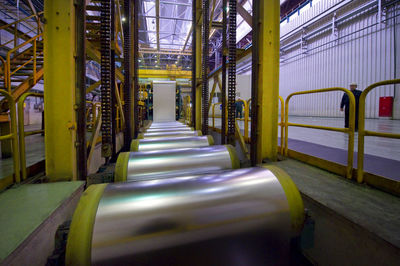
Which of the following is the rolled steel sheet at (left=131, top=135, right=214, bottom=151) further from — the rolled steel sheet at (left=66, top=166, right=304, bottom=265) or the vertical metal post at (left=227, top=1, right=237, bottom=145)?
the rolled steel sheet at (left=66, top=166, right=304, bottom=265)

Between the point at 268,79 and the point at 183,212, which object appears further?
the point at 268,79

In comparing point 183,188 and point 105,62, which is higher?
point 105,62

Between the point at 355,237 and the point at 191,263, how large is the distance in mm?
1329

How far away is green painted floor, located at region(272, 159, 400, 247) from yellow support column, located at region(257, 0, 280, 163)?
782 mm

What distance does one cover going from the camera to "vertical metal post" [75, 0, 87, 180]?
270 cm

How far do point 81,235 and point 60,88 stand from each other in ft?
7.07

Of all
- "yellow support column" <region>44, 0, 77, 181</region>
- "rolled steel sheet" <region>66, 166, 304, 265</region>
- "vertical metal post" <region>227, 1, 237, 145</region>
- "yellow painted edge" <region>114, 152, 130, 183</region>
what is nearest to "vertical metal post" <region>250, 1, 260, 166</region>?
Answer: "vertical metal post" <region>227, 1, 237, 145</region>

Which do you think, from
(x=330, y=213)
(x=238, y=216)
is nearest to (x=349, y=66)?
(x=330, y=213)

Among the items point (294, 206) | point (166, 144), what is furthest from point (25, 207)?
point (294, 206)

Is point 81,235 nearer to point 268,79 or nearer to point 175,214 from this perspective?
point 175,214

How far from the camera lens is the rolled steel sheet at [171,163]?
2346mm

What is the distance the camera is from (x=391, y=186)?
2.11m

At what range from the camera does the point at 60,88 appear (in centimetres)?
258

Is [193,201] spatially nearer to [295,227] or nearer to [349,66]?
[295,227]
